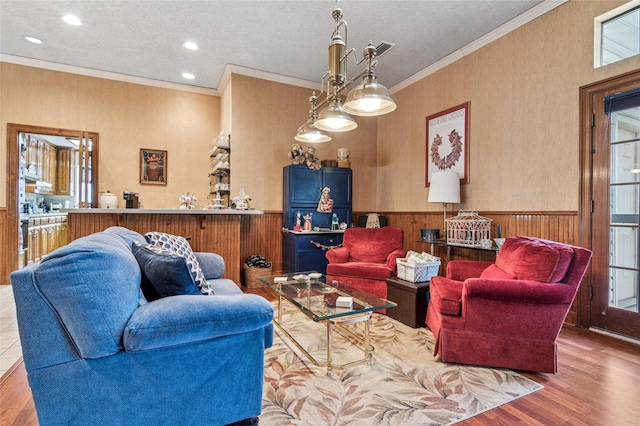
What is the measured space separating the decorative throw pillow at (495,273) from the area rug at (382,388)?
651 millimetres

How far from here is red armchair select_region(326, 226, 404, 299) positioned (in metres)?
3.49

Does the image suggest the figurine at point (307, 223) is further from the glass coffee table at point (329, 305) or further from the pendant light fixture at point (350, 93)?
the pendant light fixture at point (350, 93)

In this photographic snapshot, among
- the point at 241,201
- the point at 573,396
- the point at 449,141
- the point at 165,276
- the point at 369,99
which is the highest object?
the point at 449,141

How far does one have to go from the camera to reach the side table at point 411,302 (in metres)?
2.93

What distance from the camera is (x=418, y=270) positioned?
3016mm

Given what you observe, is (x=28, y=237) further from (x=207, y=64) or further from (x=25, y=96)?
(x=207, y=64)

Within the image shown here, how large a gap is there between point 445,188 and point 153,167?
4.63 metres

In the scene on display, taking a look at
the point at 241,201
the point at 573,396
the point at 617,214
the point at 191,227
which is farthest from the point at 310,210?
the point at 573,396

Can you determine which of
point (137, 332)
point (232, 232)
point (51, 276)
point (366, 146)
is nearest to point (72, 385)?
point (137, 332)

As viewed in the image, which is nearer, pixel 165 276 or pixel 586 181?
pixel 165 276

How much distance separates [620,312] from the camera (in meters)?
2.79

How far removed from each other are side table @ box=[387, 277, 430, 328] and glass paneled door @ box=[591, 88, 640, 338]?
1580 mm

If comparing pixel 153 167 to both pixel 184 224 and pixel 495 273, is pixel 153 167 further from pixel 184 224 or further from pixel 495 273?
pixel 495 273

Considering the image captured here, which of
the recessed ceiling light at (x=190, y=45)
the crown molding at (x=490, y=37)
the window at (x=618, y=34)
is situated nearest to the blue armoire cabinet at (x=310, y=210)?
the crown molding at (x=490, y=37)
